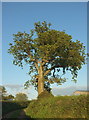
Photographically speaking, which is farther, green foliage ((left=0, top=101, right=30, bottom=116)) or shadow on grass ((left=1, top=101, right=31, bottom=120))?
green foliage ((left=0, top=101, right=30, bottom=116))

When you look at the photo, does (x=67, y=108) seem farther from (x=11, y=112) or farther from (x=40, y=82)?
(x=40, y=82)

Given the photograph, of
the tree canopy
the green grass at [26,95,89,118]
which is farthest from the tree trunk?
the green grass at [26,95,89,118]

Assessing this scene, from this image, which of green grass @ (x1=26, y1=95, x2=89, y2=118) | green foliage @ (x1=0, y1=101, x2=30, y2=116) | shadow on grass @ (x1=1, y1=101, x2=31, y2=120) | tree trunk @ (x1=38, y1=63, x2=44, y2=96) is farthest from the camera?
tree trunk @ (x1=38, y1=63, x2=44, y2=96)

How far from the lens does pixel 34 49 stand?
4069 cm

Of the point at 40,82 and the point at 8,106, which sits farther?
the point at 40,82

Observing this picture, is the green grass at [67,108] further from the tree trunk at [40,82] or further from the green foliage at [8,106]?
the tree trunk at [40,82]

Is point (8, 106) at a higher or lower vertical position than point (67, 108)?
lower

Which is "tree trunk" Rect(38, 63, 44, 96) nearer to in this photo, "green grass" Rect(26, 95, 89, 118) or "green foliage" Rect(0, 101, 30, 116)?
"green foliage" Rect(0, 101, 30, 116)

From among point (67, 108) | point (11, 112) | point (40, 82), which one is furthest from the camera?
point (40, 82)

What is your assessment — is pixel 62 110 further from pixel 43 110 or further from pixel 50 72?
pixel 50 72

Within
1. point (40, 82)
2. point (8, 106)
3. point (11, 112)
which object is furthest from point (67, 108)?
point (8, 106)

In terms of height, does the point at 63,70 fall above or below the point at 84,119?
above

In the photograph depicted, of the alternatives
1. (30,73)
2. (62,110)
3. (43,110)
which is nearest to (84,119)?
(62,110)

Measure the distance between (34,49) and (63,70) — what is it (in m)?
8.33
